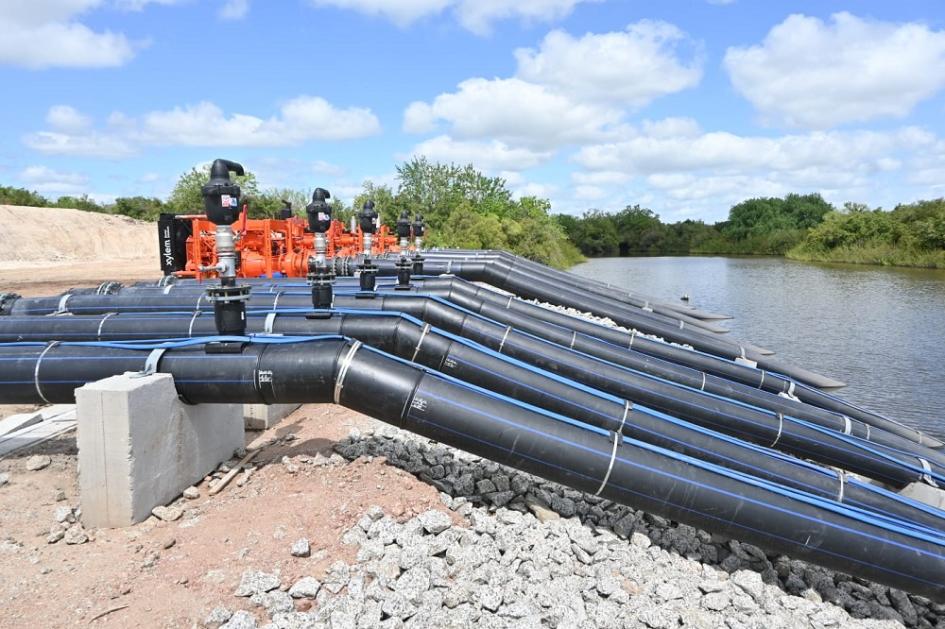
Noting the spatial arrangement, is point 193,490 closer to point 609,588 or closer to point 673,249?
point 609,588

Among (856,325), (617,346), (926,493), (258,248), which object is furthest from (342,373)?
(856,325)

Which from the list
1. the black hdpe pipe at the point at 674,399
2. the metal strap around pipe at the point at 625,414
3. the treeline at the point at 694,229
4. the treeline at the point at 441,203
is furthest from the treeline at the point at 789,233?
the metal strap around pipe at the point at 625,414

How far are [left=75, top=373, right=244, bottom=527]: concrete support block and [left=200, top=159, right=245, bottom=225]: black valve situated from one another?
4.71ft

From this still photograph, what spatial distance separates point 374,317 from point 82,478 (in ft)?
10.2

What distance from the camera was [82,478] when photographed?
477 cm

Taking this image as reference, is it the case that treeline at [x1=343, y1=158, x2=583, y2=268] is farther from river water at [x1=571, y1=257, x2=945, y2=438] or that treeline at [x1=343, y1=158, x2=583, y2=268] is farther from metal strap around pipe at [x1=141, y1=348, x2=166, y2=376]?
metal strap around pipe at [x1=141, y1=348, x2=166, y2=376]

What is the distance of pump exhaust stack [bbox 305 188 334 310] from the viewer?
7.03 metres

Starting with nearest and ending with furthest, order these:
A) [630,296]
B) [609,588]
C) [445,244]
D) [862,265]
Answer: [609,588] < [630,296] < [445,244] < [862,265]

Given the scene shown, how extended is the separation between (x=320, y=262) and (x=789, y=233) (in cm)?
7948

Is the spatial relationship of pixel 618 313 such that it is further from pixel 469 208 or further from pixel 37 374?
pixel 469 208

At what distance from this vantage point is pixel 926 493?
23.5 feet

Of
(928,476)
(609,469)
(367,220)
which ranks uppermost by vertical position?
(367,220)

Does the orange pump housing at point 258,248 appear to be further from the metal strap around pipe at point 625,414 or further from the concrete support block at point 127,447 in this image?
the metal strap around pipe at point 625,414

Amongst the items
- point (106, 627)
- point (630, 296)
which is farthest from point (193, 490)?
point (630, 296)
